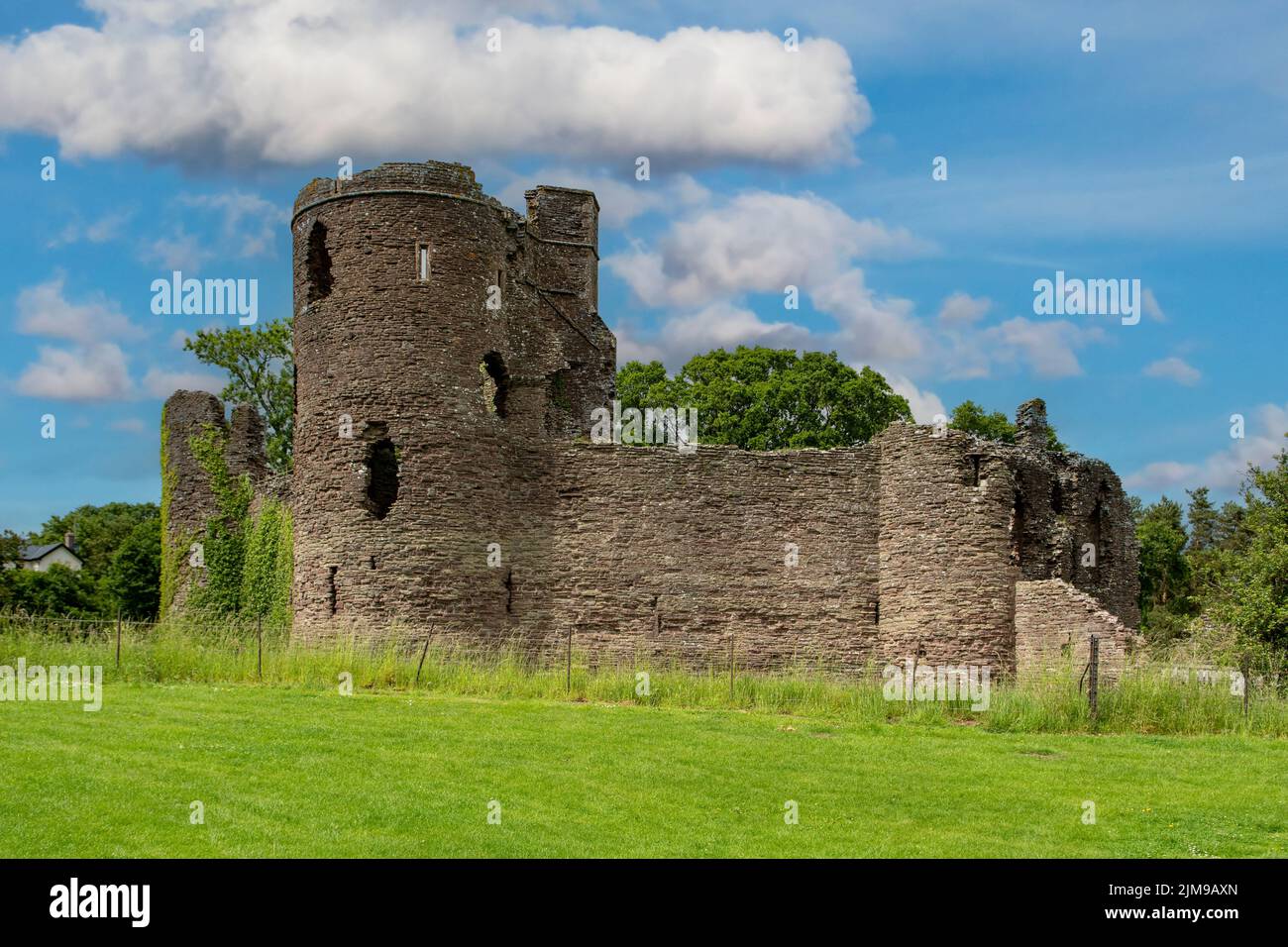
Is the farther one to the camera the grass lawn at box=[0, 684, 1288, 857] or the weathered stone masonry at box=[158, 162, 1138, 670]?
the weathered stone masonry at box=[158, 162, 1138, 670]

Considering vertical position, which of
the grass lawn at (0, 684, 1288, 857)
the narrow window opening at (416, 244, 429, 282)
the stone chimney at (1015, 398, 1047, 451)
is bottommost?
the grass lawn at (0, 684, 1288, 857)

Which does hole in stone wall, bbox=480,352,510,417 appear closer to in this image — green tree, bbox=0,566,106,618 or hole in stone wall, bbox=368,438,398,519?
hole in stone wall, bbox=368,438,398,519

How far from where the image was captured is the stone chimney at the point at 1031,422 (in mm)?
31375

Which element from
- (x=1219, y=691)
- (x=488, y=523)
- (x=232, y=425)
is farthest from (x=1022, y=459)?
(x=232, y=425)

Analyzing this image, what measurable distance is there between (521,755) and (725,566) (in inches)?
492

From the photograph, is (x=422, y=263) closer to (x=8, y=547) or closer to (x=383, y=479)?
(x=383, y=479)

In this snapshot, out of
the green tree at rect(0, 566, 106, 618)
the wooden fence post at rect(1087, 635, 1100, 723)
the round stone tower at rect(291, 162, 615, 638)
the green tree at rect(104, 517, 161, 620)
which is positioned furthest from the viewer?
the green tree at rect(104, 517, 161, 620)

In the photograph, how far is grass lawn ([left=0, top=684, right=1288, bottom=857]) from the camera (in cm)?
1245

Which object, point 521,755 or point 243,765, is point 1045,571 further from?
point 243,765

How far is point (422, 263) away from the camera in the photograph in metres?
27.4

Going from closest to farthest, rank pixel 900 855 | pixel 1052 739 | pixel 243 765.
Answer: pixel 900 855 → pixel 243 765 → pixel 1052 739

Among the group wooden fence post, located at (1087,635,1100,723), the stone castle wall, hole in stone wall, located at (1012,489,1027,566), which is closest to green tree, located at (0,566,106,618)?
the stone castle wall

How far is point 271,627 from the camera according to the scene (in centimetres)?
2881

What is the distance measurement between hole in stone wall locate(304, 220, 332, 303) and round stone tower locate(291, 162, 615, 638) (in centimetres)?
3
